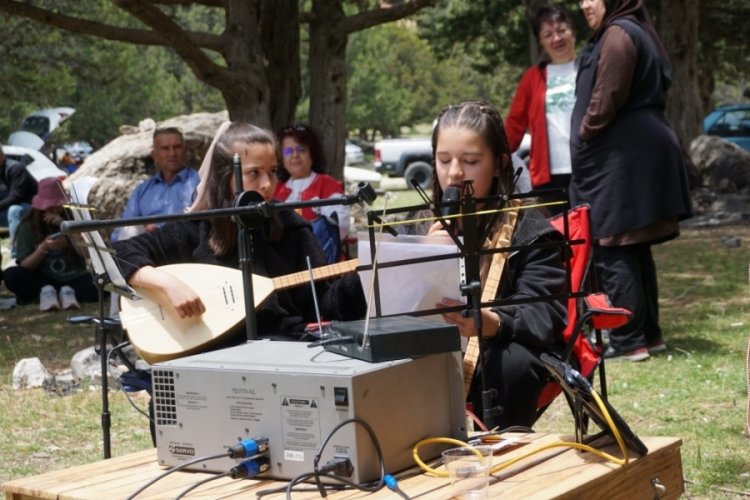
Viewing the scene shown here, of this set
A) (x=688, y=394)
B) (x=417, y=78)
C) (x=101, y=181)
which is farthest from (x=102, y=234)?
(x=417, y=78)

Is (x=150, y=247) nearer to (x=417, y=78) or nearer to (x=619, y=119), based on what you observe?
(x=619, y=119)

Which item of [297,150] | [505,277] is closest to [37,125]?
[297,150]

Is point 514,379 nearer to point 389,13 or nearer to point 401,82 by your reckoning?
point 389,13

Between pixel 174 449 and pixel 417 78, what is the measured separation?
6015 centimetres

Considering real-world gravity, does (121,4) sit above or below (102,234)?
above

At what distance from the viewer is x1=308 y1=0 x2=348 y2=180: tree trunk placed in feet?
34.5

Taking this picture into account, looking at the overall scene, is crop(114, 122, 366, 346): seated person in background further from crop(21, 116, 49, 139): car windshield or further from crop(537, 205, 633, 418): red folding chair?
crop(21, 116, 49, 139): car windshield

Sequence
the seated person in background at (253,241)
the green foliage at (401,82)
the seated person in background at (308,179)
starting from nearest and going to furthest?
the seated person in background at (253,241), the seated person in background at (308,179), the green foliage at (401,82)

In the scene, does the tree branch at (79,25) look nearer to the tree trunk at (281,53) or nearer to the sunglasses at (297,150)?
the tree trunk at (281,53)

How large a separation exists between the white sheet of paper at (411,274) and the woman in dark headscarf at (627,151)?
10.0 feet

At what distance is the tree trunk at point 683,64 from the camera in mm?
16000

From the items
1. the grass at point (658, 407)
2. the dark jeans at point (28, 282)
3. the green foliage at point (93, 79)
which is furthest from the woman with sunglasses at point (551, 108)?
the green foliage at point (93, 79)

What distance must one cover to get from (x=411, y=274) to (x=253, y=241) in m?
1.14

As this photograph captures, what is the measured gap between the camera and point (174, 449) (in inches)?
101
